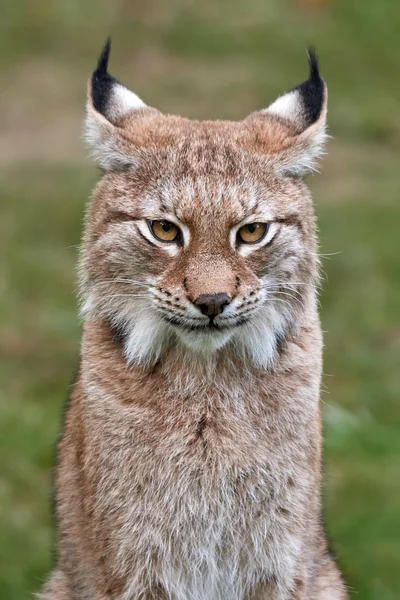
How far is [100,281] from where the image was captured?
5.86 m

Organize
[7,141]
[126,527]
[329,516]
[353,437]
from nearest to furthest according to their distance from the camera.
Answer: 1. [126,527]
2. [329,516]
3. [353,437]
4. [7,141]

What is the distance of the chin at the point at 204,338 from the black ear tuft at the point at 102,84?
1166 millimetres

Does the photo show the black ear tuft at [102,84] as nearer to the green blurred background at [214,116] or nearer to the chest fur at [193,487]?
the chest fur at [193,487]

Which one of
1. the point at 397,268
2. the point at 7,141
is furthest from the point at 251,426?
the point at 7,141

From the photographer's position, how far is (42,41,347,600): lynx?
5688mm

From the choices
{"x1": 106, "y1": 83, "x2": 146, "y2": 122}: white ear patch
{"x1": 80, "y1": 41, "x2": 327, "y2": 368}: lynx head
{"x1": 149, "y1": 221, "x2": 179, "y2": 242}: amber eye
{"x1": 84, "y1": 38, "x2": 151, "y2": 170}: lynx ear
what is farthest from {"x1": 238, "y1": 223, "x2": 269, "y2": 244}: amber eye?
{"x1": 106, "y1": 83, "x2": 146, "y2": 122}: white ear patch

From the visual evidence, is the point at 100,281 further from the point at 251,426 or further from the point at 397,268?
the point at 397,268

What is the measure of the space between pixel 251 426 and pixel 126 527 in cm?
72

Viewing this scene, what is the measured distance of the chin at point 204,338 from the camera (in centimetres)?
555

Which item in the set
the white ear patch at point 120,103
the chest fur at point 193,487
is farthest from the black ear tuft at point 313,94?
the chest fur at point 193,487

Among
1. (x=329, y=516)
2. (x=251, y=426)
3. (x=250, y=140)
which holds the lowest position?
(x=329, y=516)

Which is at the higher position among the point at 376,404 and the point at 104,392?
the point at 104,392

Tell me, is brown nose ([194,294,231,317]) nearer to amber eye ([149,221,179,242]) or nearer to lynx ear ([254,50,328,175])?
amber eye ([149,221,179,242])

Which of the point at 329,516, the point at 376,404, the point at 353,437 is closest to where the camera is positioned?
the point at 329,516
